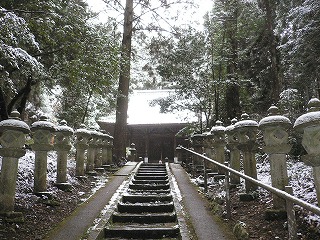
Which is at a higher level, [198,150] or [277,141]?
[277,141]

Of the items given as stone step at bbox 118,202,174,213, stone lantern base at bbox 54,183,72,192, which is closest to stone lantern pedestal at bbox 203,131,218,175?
stone step at bbox 118,202,174,213

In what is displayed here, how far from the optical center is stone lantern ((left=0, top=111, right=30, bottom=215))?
4840 millimetres

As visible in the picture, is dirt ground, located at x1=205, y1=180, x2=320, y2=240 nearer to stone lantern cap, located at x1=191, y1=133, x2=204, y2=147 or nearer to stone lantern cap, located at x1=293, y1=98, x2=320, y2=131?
stone lantern cap, located at x1=293, y1=98, x2=320, y2=131

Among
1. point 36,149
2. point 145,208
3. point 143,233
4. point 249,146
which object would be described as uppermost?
point 249,146

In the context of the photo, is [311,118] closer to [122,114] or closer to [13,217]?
[13,217]

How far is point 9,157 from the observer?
496 centimetres

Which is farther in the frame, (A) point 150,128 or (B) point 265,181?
(A) point 150,128

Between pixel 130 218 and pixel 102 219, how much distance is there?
0.61 metres

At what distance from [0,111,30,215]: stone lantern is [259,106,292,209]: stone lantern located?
4.23m

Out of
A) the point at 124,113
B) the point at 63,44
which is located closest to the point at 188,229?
the point at 63,44

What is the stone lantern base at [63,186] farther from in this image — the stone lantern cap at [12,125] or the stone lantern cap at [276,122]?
the stone lantern cap at [276,122]

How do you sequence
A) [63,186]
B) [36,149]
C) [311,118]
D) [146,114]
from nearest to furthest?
1. [311,118]
2. [36,149]
3. [63,186]
4. [146,114]

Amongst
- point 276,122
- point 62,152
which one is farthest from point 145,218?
point 62,152

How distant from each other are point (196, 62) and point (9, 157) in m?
10.8
